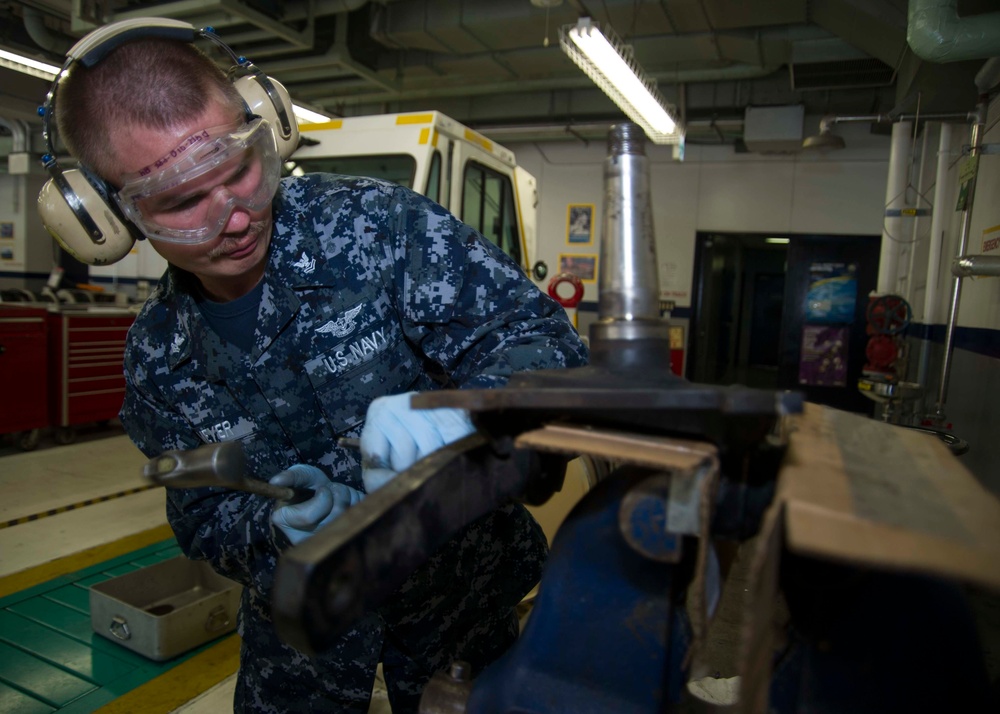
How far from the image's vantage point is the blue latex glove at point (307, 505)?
107 cm

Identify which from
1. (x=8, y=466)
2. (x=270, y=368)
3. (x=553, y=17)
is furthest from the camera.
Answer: (x=553, y=17)

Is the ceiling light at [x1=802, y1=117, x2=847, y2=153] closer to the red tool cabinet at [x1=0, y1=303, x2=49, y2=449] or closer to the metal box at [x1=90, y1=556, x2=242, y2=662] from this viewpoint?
the metal box at [x1=90, y1=556, x2=242, y2=662]

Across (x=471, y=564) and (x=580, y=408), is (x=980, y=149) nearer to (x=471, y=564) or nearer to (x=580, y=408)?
(x=471, y=564)

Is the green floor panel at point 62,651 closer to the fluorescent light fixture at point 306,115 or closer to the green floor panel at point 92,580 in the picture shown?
the green floor panel at point 92,580

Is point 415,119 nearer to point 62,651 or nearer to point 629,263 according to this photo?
point 62,651

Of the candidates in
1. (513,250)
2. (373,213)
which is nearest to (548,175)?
(513,250)

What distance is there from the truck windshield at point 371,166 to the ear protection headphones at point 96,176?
247cm

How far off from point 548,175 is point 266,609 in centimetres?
843

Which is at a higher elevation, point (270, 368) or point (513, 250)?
point (513, 250)

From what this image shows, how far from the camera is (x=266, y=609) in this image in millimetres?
1398

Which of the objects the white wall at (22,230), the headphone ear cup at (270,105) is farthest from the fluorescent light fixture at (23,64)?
the white wall at (22,230)

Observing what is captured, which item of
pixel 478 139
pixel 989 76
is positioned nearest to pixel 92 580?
pixel 478 139

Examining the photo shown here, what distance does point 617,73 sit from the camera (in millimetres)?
4855

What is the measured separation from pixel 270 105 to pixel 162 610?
88.9 inches
